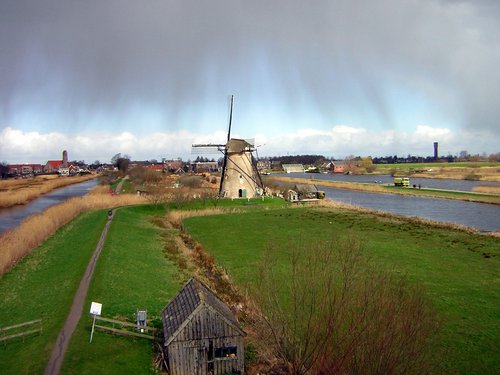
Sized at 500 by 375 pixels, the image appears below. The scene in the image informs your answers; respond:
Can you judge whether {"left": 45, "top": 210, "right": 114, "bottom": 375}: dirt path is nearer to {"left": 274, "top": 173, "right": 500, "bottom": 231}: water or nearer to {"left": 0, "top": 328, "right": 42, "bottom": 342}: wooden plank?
{"left": 0, "top": 328, "right": 42, "bottom": 342}: wooden plank

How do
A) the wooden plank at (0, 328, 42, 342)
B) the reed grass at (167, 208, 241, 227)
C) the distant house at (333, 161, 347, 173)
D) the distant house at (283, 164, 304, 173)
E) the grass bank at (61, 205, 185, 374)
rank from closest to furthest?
1. the grass bank at (61, 205, 185, 374)
2. the wooden plank at (0, 328, 42, 342)
3. the reed grass at (167, 208, 241, 227)
4. the distant house at (333, 161, 347, 173)
5. the distant house at (283, 164, 304, 173)

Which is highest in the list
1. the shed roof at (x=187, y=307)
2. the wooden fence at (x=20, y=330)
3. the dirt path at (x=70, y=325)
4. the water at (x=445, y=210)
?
the shed roof at (x=187, y=307)

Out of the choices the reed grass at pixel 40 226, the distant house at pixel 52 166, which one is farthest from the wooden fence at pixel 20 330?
the distant house at pixel 52 166

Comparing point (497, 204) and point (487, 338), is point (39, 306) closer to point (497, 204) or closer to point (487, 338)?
point (487, 338)

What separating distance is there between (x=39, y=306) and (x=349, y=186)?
2669 inches

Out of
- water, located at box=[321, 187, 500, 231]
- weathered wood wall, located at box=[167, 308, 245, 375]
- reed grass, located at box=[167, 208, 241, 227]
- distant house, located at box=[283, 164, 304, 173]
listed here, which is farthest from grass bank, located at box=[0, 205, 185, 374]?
distant house, located at box=[283, 164, 304, 173]

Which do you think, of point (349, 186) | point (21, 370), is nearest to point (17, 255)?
point (21, 370)

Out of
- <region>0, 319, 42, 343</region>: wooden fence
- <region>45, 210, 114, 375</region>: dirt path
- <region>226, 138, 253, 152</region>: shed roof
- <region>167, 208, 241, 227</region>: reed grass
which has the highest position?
<region>226, 138, 253, 152</region>: shed roof

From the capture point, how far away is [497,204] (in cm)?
4638

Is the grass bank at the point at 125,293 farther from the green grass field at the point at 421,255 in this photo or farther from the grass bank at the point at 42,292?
the green grass field at the point at 421,255

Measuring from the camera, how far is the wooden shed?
10.8 meters

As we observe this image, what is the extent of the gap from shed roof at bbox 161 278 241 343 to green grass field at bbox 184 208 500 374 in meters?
5.41

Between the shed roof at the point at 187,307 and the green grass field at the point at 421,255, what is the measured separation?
5.41 m

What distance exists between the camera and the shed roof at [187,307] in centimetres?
1092
